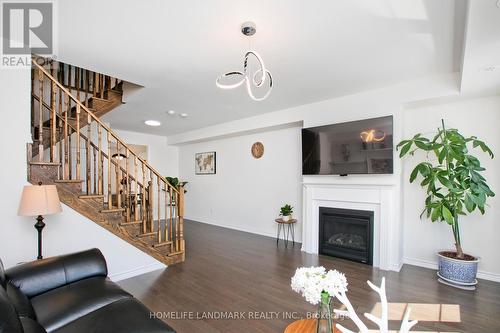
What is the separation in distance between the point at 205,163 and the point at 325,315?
236 inches

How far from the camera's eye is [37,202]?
7.26 feet

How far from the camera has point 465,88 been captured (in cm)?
290

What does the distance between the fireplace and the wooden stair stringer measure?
2.59m

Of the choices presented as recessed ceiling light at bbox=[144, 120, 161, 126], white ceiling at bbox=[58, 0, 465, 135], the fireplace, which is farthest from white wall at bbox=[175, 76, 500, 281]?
recessed ceiling light at bbox=[144, 120, 161, 126]

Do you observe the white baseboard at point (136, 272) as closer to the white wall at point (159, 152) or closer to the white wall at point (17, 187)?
the white wall at point (17, 187)

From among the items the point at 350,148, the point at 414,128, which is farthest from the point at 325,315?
the point at 414,128

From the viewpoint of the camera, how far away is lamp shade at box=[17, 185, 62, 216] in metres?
2.19

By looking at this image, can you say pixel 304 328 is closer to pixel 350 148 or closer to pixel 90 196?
pixel 90 196

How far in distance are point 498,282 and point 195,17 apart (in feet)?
14.7

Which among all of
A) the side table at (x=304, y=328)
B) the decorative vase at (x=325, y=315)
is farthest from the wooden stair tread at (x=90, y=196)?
the decorative vase at (x=325, y=315)

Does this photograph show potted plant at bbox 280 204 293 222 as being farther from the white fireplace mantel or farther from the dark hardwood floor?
the dark hardwood floor

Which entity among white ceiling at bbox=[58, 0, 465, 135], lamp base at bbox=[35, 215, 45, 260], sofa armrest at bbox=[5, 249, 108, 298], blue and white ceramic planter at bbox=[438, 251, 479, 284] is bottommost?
blue and white ceramic planter at bbox=[438, 251, 479, 284]

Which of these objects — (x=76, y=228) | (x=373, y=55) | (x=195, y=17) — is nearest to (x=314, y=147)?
(x=373, y=55)

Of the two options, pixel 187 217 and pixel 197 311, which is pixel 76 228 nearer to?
pixel 197 311
